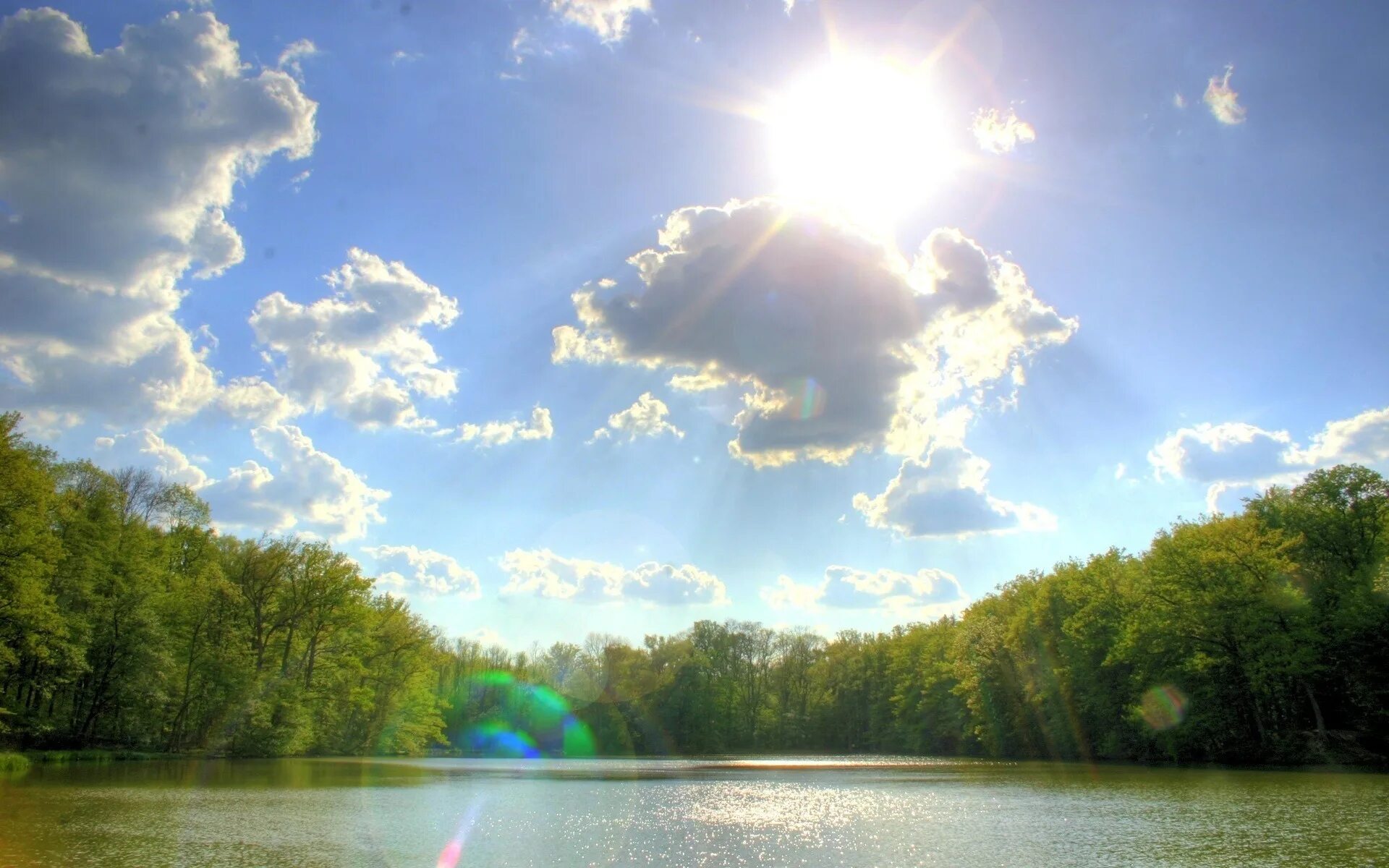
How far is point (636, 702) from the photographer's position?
11238 cm

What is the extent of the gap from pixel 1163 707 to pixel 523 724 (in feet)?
257

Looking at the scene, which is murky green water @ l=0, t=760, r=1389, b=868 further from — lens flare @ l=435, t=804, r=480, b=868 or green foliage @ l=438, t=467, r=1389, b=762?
green foliage @ l=438, t=467, r=1389, b=762

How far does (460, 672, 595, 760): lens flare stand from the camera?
110m

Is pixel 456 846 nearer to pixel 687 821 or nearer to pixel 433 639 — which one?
pixel 687 821

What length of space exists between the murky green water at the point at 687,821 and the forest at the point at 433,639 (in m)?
8.43

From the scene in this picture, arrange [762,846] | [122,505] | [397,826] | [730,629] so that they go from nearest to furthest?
[762,846] < [397,826] < [122,505] < [730,629]

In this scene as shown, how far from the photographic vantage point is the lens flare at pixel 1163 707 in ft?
192

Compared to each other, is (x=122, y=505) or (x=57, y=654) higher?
(x=122, y=505)

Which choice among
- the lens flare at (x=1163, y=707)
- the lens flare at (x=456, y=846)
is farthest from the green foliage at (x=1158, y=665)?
the lens flare at (x=456, y=846)

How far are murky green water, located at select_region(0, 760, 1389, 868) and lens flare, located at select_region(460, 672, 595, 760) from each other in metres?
68.2

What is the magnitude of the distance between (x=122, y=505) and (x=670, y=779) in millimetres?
41750

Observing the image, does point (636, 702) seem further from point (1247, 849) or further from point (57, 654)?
point (1247, 849)

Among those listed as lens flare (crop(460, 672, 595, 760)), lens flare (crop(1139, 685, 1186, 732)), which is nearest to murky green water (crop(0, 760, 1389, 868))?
lens flare (crop(1139, 685, 1186, 732))

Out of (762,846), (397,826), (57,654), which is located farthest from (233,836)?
(57,654)
